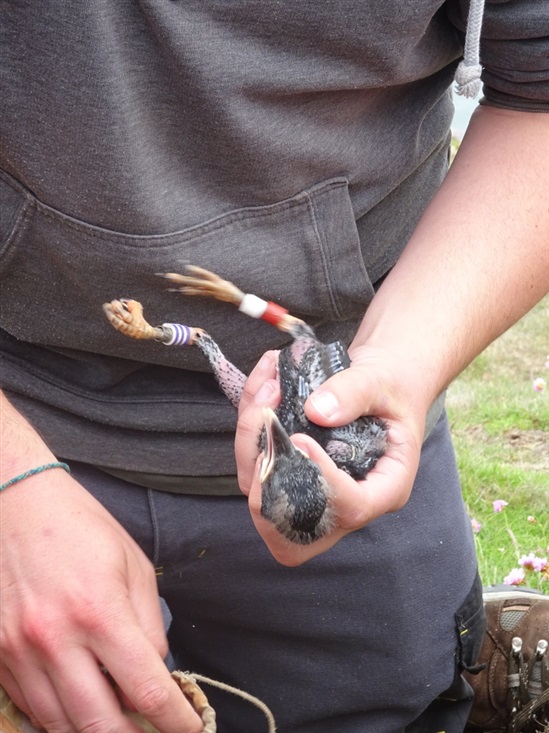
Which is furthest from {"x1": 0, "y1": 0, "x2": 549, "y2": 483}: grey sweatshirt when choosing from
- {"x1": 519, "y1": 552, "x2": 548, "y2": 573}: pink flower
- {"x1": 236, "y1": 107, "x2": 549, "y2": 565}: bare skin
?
{"x1": 519, "y1": 552, "x2": 548, "y2": 573}: pink flower

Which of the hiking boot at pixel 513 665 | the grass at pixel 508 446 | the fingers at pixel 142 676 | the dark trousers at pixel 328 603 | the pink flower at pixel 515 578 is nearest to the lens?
the fingers at pixel 142 676

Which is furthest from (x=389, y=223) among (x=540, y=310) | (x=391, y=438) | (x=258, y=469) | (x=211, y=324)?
(x=540, y=310)

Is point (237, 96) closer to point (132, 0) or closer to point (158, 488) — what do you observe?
point (132, 0)

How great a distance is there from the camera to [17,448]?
141 cm

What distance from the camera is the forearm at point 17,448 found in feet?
4.53

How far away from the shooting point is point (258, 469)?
4.05 feet

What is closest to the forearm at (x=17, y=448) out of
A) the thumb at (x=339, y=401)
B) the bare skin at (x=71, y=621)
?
the bare skin at (x=71, y=621)

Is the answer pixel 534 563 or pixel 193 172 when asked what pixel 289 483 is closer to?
pixel 193 172

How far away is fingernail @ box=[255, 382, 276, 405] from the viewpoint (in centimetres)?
133

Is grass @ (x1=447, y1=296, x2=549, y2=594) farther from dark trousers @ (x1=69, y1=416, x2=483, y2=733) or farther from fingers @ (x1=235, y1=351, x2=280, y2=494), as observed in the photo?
fingers @ (x1=235, y1=351, x2=280, y2=494)

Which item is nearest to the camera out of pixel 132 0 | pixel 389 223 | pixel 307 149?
pixel 132 0

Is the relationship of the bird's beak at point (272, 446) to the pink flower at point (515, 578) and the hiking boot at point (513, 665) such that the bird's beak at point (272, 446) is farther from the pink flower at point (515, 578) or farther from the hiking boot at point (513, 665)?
the pink flower at point (515, 578)

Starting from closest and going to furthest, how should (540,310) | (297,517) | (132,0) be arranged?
(297,517) < (132,0) < (540,310)

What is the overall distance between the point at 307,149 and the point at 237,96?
0.17 metres
